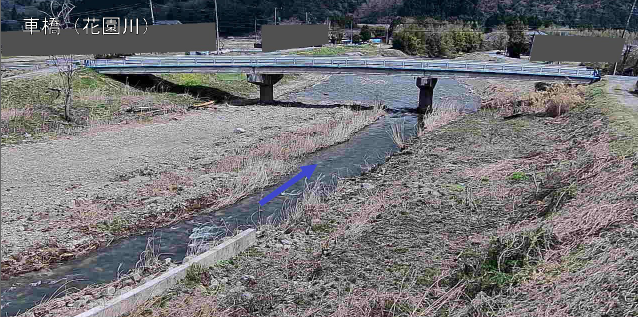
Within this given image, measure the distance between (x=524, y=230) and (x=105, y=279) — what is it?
1080 centimetres

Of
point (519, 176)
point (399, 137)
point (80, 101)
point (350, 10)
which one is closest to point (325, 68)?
point (399, 137)

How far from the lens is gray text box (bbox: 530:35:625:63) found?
4671 centimetres

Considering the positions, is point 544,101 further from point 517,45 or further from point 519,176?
point 517,45

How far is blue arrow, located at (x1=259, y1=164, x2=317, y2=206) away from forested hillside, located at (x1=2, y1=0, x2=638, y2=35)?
102m

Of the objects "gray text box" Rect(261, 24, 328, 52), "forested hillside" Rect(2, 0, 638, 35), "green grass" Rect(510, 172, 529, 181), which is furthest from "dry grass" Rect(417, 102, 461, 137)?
"forested hillside" Rect(2, 0, 638, 35)

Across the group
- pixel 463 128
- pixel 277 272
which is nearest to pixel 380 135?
pixel 463 128

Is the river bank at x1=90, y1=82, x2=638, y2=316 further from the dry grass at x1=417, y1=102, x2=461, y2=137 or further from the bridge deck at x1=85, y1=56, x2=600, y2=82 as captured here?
the bridge deck at x1=85, y1=56, x2=600, y2=82

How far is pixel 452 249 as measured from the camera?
14.1m

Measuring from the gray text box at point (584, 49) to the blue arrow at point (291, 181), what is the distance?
108ft

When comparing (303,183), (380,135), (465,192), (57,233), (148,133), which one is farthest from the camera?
(380,135)

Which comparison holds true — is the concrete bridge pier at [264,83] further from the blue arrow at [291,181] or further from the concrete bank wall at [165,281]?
the concrete bank wall at [165,281]

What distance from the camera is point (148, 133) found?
30125mm

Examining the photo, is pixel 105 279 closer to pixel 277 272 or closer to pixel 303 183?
pixel 277 272

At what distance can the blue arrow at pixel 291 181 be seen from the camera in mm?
20359
